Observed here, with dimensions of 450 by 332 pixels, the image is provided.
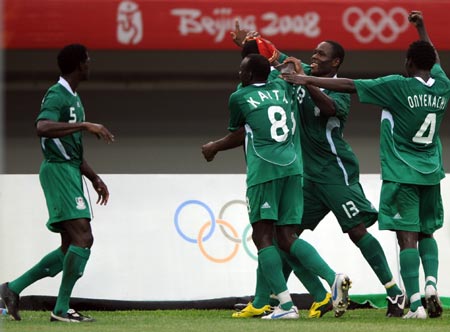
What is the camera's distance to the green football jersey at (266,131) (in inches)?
351

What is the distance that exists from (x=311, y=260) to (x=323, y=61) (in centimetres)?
175

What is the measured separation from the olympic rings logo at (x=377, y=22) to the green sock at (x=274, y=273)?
19.2 ft

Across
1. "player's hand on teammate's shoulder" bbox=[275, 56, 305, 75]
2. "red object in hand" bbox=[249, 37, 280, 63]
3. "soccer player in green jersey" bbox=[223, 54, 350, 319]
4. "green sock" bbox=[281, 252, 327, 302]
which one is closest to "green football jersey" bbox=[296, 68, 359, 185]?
"red object in hand" bbox=[249, 37, 280, 63]

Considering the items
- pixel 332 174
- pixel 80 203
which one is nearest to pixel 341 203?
pixel 332 174

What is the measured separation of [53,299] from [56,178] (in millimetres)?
2347

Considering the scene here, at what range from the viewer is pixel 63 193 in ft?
29.6

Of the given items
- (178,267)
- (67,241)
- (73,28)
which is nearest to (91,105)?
(73,28)

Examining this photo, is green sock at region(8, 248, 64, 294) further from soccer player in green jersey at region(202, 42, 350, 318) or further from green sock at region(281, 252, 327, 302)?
green sock at region(281, 252, 327, 302)

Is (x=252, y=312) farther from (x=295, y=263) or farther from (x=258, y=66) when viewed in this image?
(x=258, y=66)

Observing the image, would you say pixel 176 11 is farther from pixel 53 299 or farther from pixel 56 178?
pixel 56 178

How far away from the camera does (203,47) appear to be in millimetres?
14141

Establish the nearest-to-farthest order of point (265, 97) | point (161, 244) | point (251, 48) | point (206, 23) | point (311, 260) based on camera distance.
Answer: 1. point (311, 260)
2. point (265, 97)
3. point (251, 48)
4. point (161, 244)
5. point (206, 23)

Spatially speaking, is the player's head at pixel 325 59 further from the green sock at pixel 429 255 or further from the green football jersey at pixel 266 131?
the green sock at pixel 429 255

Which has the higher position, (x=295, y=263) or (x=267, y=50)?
(x=267, y=50)
